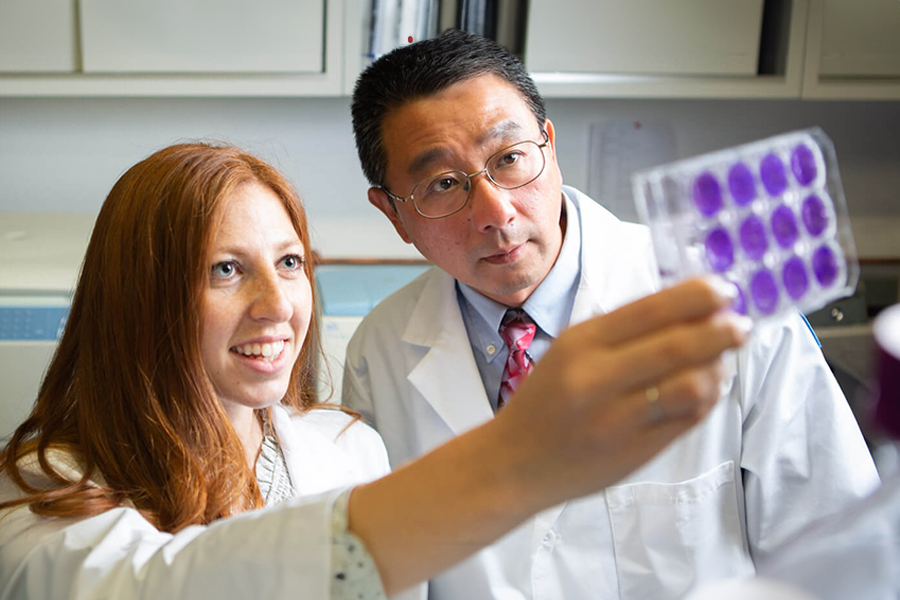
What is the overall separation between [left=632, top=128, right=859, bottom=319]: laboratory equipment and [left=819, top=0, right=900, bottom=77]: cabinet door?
7.19 ft

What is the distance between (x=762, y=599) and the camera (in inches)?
18.1

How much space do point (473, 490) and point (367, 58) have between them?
6.85ft

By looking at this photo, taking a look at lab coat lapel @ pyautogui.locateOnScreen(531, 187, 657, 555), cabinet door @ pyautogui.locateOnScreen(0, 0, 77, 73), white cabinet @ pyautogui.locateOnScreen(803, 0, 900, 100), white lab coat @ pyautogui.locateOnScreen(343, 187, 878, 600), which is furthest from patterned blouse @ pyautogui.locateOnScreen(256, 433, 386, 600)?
white cabinet @ pyautogui.locateOnScreen(803, 0, 900, 100)

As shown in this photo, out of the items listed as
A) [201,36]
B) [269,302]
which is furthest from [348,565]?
[201,36]

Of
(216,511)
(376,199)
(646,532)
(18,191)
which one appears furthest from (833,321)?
(18,191)

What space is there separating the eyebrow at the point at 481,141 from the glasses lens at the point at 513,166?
25 millimetres

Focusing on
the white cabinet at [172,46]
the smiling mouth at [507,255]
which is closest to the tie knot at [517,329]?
the smiling mouth at [507,255]

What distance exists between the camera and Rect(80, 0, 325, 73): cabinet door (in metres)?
2.39

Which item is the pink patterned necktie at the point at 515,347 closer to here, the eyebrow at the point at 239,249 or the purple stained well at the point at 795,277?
the eyebrow at the point at 239,249

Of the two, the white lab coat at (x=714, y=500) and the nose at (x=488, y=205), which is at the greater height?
the nose at (x=488, y=205)

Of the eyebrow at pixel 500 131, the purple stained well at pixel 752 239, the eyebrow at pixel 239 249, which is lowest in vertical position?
the eyebrow at pixel 239 249

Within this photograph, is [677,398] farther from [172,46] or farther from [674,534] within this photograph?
[172,46]

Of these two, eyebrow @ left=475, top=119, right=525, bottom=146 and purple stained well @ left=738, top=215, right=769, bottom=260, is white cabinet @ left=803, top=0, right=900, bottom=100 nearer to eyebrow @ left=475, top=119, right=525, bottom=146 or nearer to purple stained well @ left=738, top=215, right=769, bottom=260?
eyebrow @ left=475, top=119, right=525, bottom=146

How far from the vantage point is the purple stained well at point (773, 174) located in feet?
2.14
